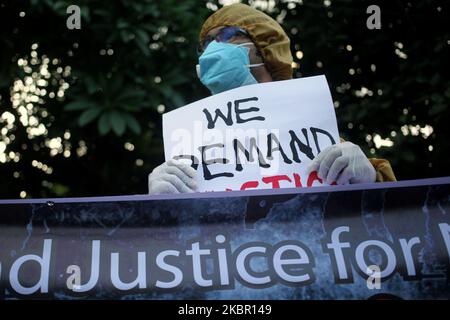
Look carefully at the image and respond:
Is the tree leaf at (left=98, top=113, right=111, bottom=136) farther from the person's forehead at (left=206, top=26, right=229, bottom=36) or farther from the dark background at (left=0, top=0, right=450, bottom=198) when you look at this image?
the person's forehead at (left=206, top=26, right=229, bottom=36)

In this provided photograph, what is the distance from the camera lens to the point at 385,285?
4.47 ft

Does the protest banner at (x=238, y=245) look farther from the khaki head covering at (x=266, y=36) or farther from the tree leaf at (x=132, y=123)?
the tree leaf at (x=132, y=123)

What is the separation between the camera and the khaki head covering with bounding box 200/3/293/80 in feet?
6.73

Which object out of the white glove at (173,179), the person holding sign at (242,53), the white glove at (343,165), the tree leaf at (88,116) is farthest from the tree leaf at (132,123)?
the white glove at (343,165)

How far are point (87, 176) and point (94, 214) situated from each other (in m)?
2.60

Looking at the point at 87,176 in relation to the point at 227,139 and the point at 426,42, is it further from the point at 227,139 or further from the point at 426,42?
the point at 227,139

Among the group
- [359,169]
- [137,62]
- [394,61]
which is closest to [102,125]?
[137,62]

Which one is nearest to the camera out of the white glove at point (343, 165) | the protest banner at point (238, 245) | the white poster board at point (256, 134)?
the protest banner at point (238, 245)

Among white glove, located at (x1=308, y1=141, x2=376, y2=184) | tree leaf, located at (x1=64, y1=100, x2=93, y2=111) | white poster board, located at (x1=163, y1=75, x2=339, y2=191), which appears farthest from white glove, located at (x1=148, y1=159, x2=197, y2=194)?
tree leaf, located at (x1=64, y1=100, x2=93, y2=111)

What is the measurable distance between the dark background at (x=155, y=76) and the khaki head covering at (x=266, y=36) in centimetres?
122

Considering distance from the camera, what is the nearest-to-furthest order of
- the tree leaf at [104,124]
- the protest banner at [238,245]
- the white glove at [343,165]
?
the protest banner at [238,245]
the white glove at [343,165]
the tree leaf at [104,124]

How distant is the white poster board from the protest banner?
0.24m

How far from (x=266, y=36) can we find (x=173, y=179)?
26.9 inches

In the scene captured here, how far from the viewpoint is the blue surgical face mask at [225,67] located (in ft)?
6.48
